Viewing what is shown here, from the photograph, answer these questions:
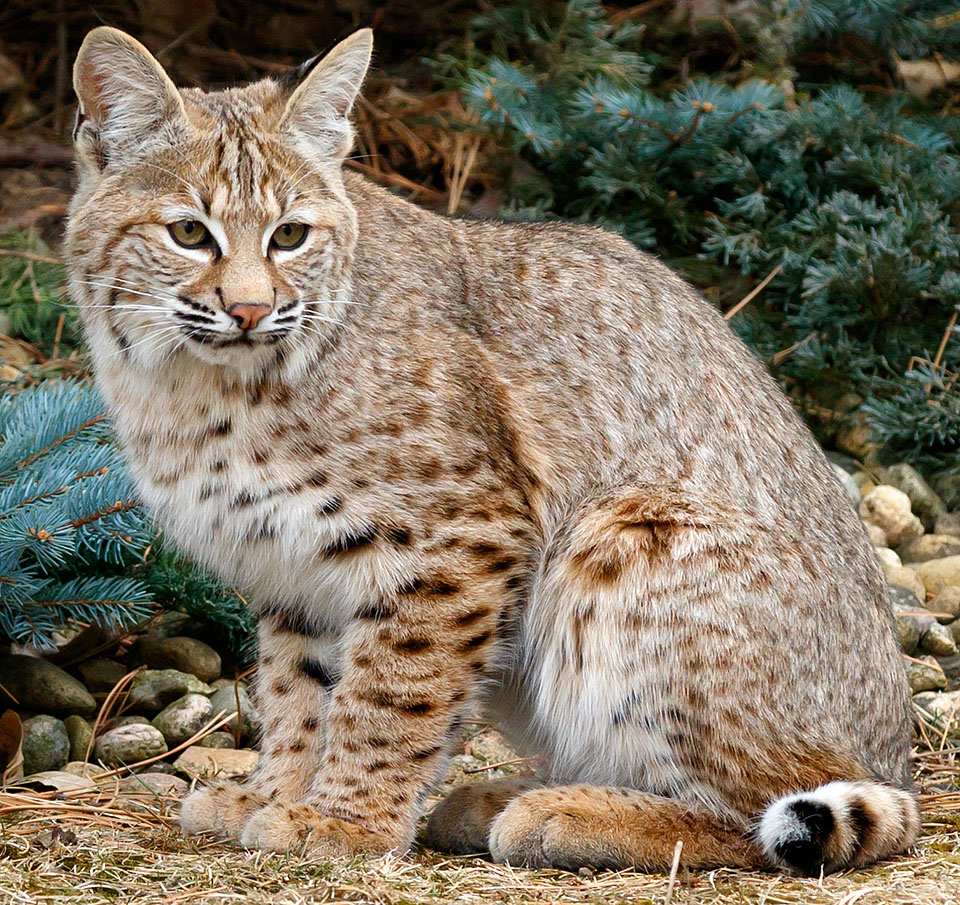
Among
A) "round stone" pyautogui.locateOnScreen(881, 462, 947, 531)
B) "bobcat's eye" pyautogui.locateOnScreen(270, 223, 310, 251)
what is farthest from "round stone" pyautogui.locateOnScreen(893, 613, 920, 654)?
"bobcat's eye" pyautogui.locateOnScreen(270, 223, 310, 251)

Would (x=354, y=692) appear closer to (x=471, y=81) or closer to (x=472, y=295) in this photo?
(x=472, y=295)

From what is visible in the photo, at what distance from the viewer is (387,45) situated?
8141mm

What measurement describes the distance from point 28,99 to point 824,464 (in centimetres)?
557

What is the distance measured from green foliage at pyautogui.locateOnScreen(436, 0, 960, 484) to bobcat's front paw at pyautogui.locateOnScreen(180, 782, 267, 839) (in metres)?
3.36

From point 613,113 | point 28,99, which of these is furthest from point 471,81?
point 28,99

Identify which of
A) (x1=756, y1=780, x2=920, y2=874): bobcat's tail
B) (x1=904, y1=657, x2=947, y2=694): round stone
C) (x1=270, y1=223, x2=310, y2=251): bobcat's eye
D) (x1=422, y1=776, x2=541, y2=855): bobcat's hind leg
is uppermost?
(x1=270, y1=223, x2=310, y2=251): bobcat's eye

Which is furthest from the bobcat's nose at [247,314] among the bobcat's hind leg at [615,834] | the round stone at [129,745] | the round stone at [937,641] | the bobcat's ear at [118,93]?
the round stone at [937,641]

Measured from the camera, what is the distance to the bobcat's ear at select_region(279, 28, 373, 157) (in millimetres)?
3582

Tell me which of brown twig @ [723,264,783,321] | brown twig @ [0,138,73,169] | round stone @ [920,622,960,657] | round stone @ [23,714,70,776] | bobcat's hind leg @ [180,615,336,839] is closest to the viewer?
bobcat's hind leg @ [180,615,336,839]

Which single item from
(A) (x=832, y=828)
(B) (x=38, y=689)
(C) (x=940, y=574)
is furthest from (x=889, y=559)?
(B) (x=38, y=689)

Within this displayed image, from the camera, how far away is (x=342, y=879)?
10.5ft

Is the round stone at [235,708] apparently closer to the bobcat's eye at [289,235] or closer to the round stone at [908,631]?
the bobcat's eye at [289,235]

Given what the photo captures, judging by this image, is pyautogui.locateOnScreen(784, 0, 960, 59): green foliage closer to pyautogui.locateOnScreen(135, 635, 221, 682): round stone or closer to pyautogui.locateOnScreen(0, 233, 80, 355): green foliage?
pyautogui.locateOnScreen(0, 233, 80, 355): green foliage

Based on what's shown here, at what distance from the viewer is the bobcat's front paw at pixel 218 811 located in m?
3.66
